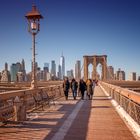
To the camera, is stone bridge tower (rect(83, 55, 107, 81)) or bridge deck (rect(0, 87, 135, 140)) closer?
bridge deck (rect(0, 87, 135, 140))

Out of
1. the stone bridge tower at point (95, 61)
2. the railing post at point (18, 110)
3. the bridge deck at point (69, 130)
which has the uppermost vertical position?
the stone bridge tower at point (95, 61)

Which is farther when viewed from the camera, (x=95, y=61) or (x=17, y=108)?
(x=95, y=61)

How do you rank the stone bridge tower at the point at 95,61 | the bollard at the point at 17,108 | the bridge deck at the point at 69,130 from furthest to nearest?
the stone bridge tower at the point at 95,61
the bollard at the point at 17,108
the bridge deck at the point at 69,130

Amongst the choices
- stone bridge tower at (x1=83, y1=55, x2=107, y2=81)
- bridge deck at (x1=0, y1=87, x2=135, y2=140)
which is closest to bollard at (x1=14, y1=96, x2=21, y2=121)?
bridge deck at (x1=0, y1=87, x2=135, y2=140)

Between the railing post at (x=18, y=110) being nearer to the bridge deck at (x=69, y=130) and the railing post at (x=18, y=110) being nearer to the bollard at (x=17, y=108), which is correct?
the bollard at (x=17, y=108)

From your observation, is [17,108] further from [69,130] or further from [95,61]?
[95,61]

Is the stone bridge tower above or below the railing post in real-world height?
above

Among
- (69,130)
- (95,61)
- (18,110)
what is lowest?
(69,130)

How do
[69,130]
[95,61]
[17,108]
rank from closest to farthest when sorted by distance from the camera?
[69,130], [17,108], [95,61]

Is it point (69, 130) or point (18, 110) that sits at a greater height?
point (18, 110)

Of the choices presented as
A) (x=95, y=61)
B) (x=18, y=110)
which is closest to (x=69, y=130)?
(x=18, y=110)

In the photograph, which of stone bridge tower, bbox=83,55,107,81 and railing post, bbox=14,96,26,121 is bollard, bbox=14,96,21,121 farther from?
stone bridge tower, bbox=83,55,107,81

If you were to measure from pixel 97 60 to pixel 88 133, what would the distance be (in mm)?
125679

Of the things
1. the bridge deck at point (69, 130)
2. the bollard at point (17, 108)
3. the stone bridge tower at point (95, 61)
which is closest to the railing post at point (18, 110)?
the bollard at point (17, 108)
